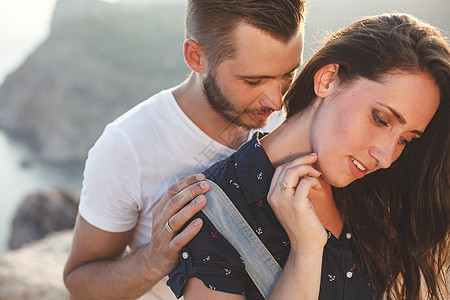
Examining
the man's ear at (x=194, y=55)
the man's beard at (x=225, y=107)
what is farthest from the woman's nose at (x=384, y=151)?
the man's ear at (x=194, y=55)

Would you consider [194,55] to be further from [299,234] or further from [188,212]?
[299,234]

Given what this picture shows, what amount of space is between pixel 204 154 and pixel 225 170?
0.50m

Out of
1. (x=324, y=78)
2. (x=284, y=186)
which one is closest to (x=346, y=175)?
(x=284, y=186)

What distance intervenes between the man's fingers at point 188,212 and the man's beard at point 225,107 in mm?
722

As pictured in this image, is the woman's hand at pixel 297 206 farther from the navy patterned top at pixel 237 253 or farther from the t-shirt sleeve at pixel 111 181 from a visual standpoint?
the t-shirt sleeve at pixel 111 181

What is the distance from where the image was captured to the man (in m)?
2.16

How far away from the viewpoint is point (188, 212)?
169 cm

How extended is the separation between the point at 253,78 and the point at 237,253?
93cm

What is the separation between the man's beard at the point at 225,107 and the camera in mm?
2285

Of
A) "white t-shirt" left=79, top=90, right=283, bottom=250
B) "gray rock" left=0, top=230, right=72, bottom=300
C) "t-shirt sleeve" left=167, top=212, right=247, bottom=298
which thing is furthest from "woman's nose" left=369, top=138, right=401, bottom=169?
"gray rock" left=0, top=230, right=72, bottom=300

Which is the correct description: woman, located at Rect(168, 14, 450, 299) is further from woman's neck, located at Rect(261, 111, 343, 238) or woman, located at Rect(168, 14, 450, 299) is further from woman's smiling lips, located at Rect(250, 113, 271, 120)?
woman's smiling lips, located at Rect(250, 113, 271, 120)

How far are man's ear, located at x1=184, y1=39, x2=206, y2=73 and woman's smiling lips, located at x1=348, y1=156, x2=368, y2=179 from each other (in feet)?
3.38

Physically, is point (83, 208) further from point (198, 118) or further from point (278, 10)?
point (278, 10)

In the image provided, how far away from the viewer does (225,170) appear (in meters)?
1.79
